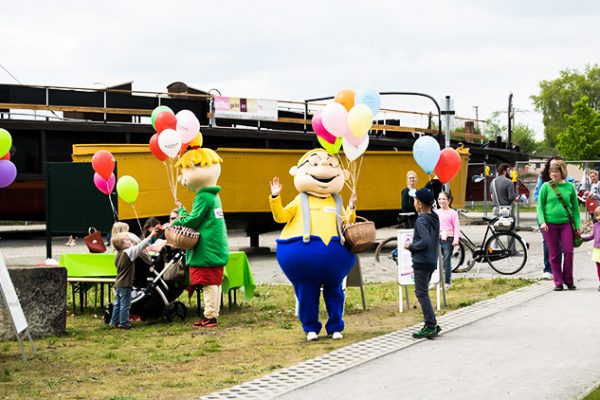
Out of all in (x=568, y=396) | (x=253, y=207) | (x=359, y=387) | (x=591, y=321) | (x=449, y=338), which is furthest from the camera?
(x=253, y=207)

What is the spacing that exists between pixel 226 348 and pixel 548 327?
3284 mm

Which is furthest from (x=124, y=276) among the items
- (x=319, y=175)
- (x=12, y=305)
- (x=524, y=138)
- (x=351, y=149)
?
(x=524, y=138)

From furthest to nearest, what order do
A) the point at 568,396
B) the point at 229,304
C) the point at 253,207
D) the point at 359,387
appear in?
the point at 253,207, the point at 229,304, the point at 359,387, the point at 568,396

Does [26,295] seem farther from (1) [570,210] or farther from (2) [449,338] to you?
(1) [570,210]

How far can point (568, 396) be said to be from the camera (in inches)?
268

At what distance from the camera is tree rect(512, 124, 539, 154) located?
138 m

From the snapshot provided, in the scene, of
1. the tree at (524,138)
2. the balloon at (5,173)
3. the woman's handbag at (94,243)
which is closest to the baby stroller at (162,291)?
the woman's handbag at (94,243)

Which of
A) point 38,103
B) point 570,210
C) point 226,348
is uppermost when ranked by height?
point 38,103

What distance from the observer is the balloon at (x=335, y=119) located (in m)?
10.5

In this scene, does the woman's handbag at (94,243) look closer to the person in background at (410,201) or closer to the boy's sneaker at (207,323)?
the boy's sneaker at (207,323)

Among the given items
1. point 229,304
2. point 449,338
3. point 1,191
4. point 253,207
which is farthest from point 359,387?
point 1,191

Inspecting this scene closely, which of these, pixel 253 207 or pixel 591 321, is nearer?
pixel 591 321

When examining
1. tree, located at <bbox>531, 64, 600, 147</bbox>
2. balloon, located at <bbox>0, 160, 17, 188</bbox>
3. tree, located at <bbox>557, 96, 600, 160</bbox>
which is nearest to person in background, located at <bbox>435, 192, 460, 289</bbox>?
balloon, located at <bbox>0, 160, 17, 188</bbox>

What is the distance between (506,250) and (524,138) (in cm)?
12695
